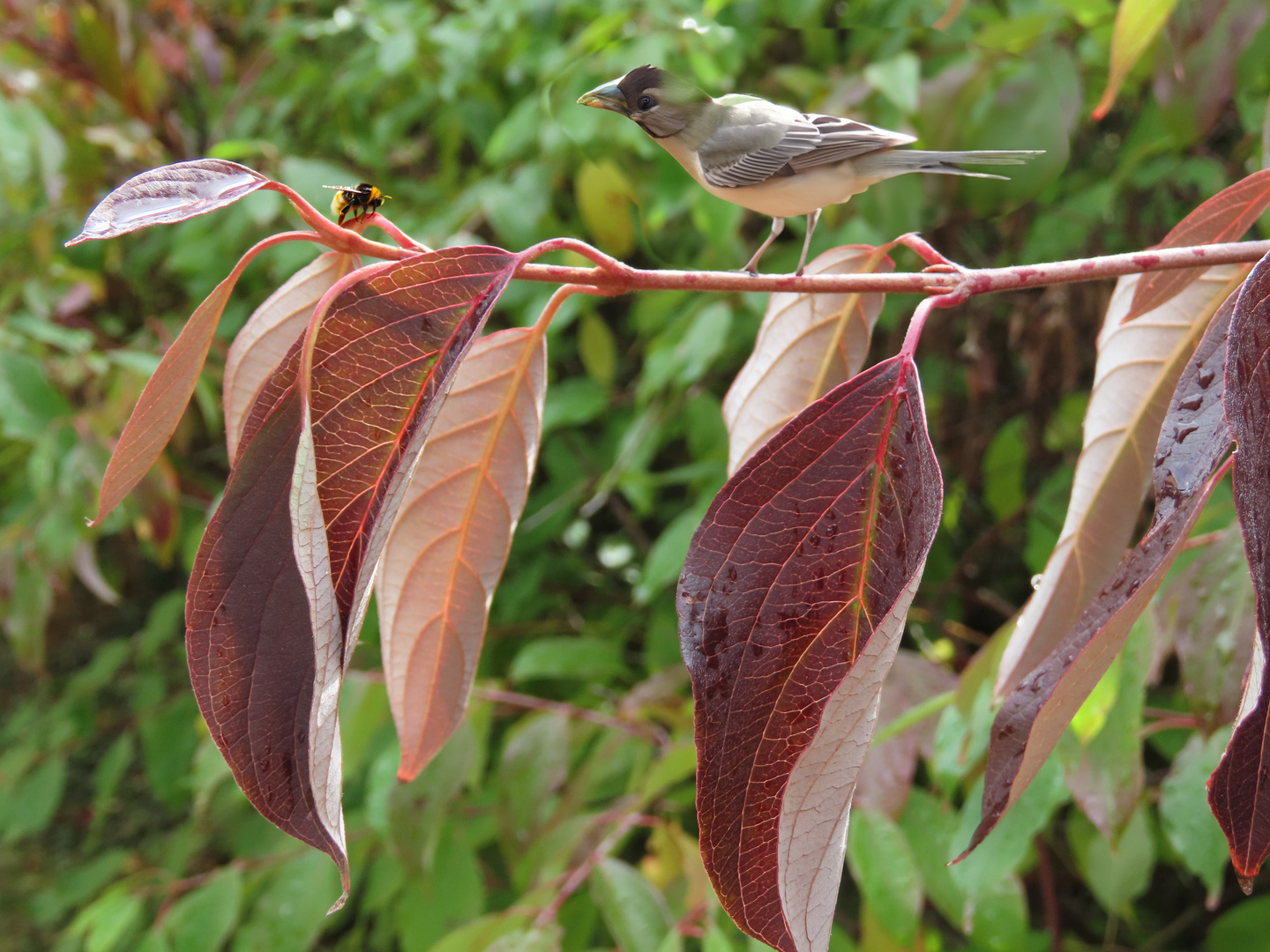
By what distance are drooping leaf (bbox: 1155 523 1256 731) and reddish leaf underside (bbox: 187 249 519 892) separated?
0.44 meters

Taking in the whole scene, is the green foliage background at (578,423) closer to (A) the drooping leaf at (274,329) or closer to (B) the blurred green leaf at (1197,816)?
(B) the blurred green leaf at (1197,816)

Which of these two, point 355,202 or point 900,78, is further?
point 900,78

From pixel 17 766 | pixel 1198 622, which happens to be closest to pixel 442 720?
pixel 1198 622

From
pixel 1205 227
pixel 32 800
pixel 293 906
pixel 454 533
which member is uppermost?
pixel 1205 227

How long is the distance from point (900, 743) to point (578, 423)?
66 centimetres

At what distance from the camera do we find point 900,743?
70 cm

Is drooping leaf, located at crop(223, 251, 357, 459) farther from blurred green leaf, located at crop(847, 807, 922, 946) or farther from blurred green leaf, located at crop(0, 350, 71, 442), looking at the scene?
blurred green leaf, located at crop(0, 350, 71, 442)

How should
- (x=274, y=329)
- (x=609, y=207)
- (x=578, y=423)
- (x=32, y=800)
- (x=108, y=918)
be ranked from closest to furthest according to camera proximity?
(x=274, y=329), (x=609, y=207), (x=108, y=918), (x=578, y=423), (x=32, y=800)

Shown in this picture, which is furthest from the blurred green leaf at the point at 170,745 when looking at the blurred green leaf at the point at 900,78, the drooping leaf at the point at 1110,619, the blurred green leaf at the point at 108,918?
the drooping leaf at the point at 1110,619

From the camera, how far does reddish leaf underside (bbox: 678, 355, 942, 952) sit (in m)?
0.23

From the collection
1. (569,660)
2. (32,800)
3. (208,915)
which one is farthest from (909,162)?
(32,800)

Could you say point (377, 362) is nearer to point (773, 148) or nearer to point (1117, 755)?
point (773, 148)

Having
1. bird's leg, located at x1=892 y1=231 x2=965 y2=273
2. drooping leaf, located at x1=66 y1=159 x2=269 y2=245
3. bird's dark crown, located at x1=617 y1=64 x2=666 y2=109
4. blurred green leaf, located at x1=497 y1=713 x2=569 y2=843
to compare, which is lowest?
blurred green leaf, located at x1=497 y1=713 x2=569 y2=843

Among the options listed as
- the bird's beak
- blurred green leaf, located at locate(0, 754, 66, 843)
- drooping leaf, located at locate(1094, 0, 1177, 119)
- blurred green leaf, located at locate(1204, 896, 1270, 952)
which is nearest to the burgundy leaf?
the bird's beak
